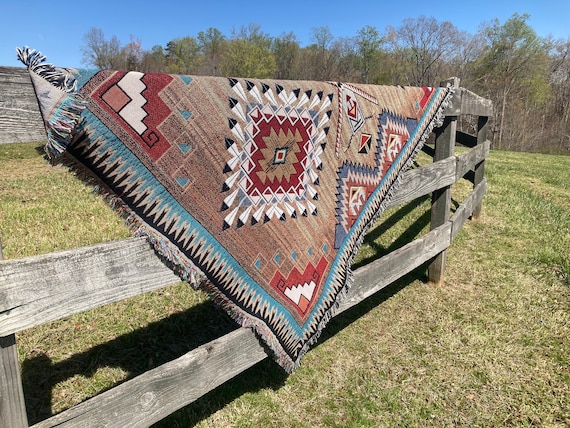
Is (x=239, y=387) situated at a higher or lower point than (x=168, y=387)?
lower

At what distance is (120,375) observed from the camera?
8.92 feet

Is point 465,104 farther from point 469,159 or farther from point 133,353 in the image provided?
point 133,353

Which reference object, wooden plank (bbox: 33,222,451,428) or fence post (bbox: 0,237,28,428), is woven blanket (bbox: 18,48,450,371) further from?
fence post (bbox: 0,237,28,428)

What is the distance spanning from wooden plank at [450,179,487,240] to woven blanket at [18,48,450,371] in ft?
5.59

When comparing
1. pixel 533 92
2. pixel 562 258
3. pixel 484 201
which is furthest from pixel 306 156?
pixel 533 92

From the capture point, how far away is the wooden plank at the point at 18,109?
120cm

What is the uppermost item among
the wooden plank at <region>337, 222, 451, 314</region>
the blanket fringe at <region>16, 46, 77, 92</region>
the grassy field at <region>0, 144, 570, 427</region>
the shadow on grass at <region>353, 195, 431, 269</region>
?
the blanket fringe at <region>16, 46, 77, 92</region>

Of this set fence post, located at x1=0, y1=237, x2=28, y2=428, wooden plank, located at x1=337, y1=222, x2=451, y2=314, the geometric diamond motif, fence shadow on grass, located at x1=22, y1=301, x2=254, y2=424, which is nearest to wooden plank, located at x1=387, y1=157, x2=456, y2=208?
wooden plank, located at x1=337, y1=222, x2=451, y2=314

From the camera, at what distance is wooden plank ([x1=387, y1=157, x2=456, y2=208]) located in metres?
3.03

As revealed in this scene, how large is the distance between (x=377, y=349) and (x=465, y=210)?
7.82ft

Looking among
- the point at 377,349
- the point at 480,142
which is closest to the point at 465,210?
the point at 480,142

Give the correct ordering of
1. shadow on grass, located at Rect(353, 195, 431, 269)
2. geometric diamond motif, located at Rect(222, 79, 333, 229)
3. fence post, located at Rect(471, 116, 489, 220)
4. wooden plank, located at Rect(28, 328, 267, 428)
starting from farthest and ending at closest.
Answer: fence post, located at Rect(471, 116, 489, 220), shadow on grass, located at Rect(353, 195, 431, 269), geometric diamond motif, located at Rect(222, 79, 333, 229), wooden plank, located at Rect(28, 328, 267, 428)

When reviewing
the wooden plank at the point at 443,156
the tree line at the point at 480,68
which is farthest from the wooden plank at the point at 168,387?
the tree line at the point at 480,68

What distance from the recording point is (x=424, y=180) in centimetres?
333
